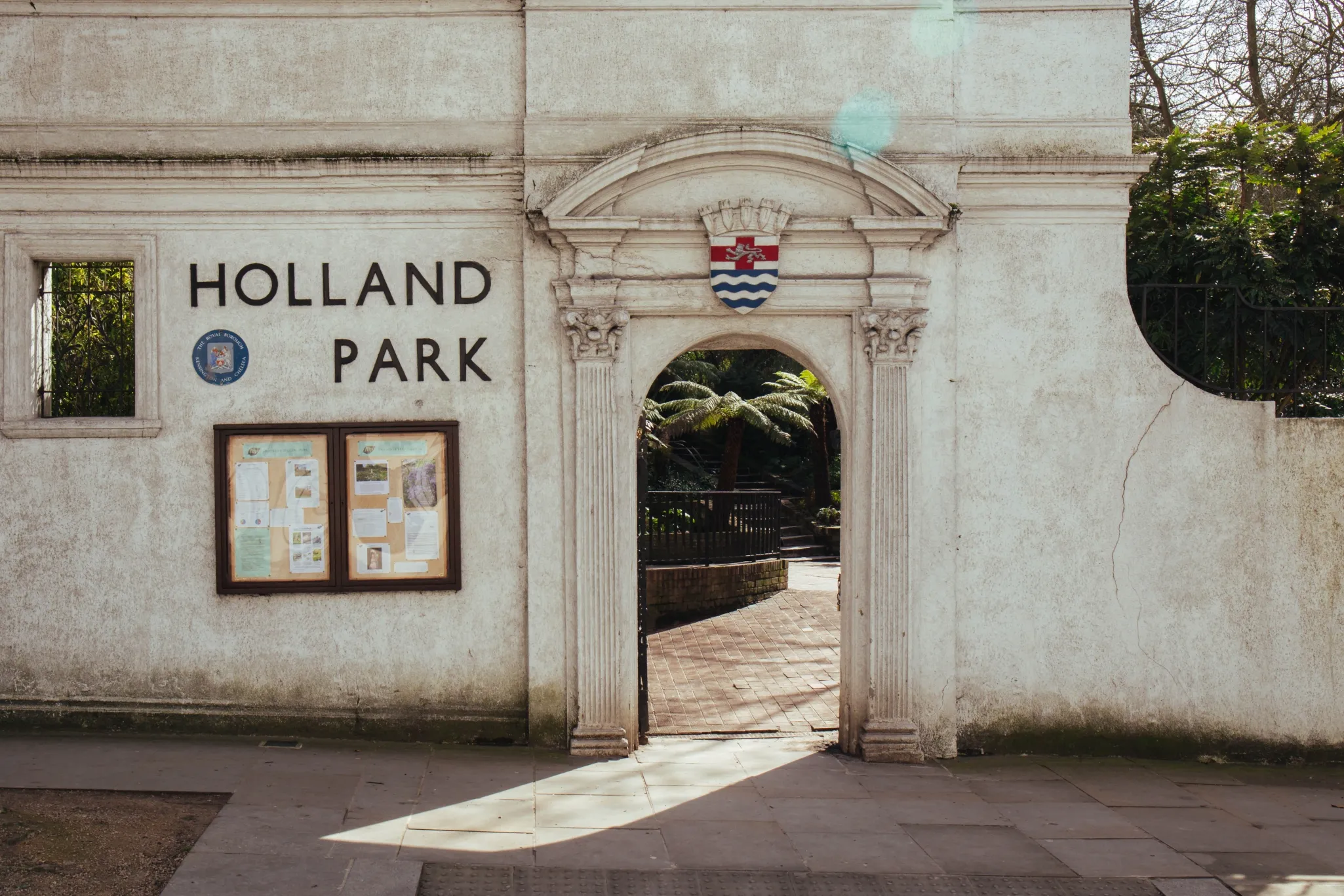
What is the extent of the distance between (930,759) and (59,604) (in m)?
6.32

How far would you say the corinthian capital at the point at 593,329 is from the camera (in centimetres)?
801

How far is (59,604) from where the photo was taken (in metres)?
8.16

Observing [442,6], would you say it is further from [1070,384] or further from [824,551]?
[824,551]

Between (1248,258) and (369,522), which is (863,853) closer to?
(369,522)

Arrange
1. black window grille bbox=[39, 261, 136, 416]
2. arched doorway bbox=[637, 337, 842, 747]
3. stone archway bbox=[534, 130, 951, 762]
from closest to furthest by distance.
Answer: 1. stone archway bbox=[534, 130, 951, 762]
2. black window grille bbox=[39, 261, 136, 416]
3. arched doorway bbox=[637, 337, 842, 747]

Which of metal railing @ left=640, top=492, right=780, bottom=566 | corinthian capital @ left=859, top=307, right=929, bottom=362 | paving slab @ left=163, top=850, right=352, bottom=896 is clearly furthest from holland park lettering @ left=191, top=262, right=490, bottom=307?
metal railing @ left=640, top=492, right=780, bottom=566

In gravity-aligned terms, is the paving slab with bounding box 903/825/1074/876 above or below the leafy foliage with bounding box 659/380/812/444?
below

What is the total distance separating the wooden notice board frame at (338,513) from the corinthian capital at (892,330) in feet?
9.91

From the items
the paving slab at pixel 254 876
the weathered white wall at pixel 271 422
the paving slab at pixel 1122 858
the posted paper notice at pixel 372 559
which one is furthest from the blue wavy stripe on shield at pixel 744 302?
the paving slab at pixel 254 876

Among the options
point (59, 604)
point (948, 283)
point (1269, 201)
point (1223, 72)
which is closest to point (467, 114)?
point (948, 283)

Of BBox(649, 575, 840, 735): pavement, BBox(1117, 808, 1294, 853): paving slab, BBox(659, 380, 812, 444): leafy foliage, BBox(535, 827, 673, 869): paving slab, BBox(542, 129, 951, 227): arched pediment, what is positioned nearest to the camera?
BBox(535, 827, 673, 869): paving slab

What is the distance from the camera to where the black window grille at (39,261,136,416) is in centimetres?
847

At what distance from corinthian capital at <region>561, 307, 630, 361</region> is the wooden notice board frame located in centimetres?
106

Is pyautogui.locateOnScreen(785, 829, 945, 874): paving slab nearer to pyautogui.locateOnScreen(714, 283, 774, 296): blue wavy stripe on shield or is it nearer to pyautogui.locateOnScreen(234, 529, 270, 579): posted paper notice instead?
pyautogui.locateOnScreen(714, 283, 774, 296): blue wavy stripe on shield
